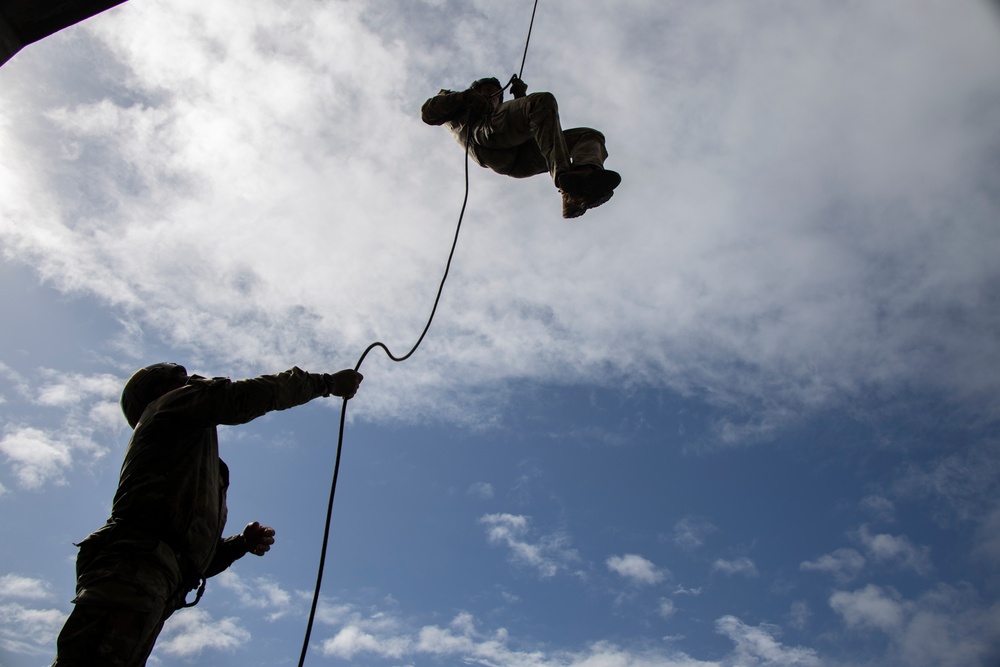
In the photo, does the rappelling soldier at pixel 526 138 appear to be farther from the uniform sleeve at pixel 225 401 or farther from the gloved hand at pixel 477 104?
the uniform sleeve at pixel 225 401

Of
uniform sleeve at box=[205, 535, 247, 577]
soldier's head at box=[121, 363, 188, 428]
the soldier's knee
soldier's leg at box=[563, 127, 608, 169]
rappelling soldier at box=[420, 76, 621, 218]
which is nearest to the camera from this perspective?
soldier's head at box=[121, 363, 188, 428]

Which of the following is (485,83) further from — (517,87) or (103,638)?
(103,638)

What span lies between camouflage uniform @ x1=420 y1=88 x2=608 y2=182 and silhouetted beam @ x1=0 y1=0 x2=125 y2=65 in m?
2.81

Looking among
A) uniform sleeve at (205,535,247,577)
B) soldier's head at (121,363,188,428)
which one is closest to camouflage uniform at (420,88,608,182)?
soldier's head at (121,363,188,428)

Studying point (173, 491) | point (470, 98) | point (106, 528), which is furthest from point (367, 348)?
point (470, 98)

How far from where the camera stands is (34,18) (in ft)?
9.77

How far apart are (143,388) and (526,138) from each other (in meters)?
3.24

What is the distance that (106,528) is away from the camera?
8.93 feet

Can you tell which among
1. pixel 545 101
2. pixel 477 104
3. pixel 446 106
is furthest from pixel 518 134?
pixel 446 106

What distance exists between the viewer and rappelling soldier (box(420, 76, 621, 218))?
4.80 meters

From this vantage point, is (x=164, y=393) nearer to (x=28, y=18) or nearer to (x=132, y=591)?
(x=132, y=591)

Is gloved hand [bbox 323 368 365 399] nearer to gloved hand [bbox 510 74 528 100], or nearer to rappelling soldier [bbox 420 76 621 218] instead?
rappelling soldier [bbox 420 76 621 218]

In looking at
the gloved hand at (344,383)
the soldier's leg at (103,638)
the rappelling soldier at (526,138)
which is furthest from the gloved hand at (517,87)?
the soldier's leg at (103,638)

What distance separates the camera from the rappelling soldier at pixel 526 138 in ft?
15.8
